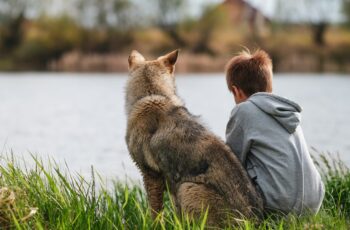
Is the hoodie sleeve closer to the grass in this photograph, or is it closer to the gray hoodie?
the gray hoodie

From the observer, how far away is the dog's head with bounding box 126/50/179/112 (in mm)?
5750

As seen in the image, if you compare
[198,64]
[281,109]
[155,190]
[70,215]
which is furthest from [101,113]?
[281,109]

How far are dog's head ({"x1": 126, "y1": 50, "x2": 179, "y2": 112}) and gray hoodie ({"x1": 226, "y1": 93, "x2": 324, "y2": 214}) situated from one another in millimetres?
852

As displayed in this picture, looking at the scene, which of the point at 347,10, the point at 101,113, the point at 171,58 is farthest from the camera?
the point at 347,10

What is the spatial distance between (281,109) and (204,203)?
3.27 feet

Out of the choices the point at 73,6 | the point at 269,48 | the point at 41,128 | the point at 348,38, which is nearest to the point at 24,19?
the point at 73,6

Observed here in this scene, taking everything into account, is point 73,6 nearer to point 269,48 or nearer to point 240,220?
point 269,48

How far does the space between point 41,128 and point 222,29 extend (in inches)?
1502

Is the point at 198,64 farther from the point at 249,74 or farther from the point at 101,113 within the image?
the point at 249,74

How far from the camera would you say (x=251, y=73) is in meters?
5.45

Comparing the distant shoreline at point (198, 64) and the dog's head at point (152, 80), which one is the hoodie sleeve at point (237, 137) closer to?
the dog's head at point (152, 80)

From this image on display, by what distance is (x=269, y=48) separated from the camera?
158 feet

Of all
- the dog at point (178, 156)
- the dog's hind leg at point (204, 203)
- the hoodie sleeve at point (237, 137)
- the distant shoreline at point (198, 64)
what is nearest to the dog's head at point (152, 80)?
the dog at point (178, 156)

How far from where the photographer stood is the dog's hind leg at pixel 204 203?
195 inches
